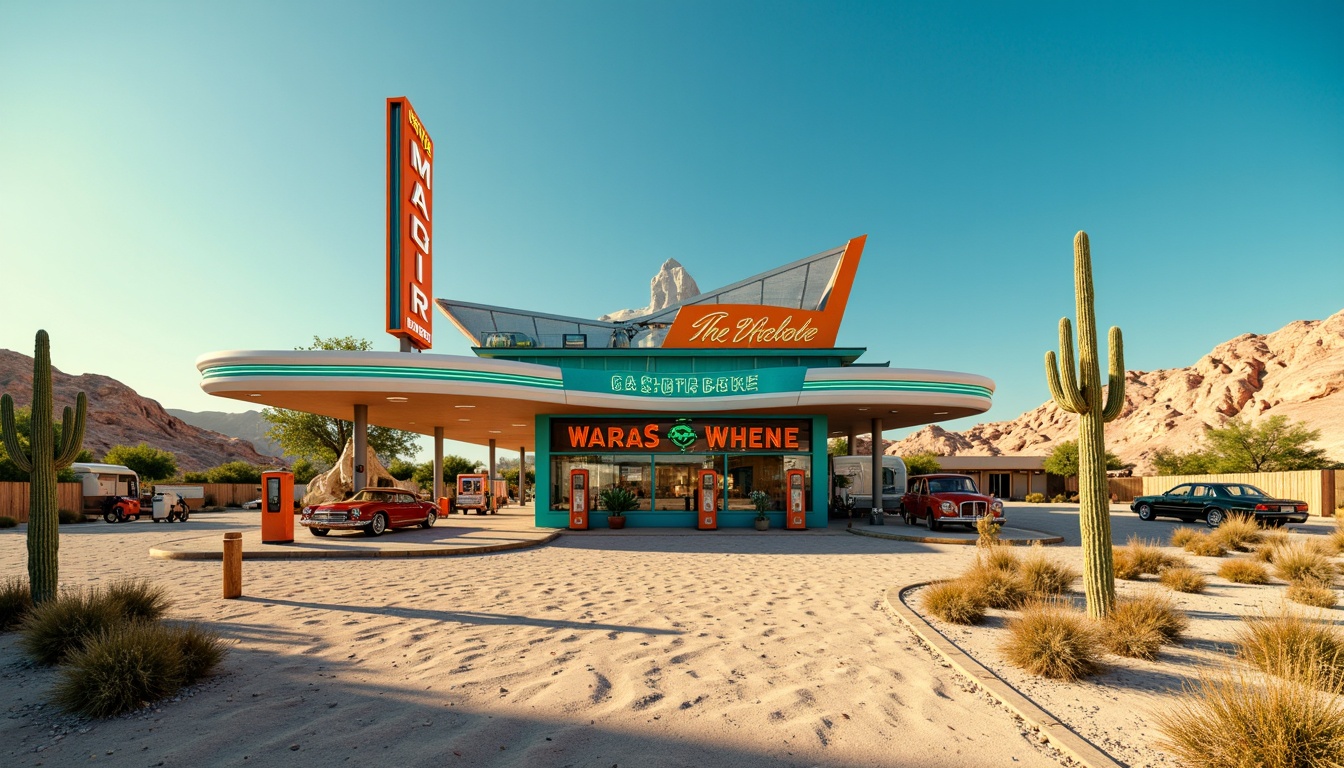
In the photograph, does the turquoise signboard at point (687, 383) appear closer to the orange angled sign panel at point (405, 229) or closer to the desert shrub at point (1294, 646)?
the orange angled sign panel at point (405, 229)

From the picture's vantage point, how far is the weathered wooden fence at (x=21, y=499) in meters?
26.0

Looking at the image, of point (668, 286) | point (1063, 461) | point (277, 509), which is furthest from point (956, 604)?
point (668, 286)

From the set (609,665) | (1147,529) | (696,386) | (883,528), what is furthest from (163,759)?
(1147,529)

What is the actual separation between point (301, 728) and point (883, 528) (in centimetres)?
1803

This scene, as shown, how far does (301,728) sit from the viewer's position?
14.6 feet

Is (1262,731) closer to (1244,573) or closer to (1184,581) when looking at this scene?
(1184,581)

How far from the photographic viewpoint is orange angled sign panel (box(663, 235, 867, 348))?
2289 cm

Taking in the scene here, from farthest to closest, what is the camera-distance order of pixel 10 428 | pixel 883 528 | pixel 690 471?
1. pixel 690 471
2. pixel 883 528
3. pixel 10 428

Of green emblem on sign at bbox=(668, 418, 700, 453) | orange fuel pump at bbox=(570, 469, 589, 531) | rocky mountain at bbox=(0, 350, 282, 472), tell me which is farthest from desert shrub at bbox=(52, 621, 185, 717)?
rocky mountain at bbox=(0, 350, 282, 472)

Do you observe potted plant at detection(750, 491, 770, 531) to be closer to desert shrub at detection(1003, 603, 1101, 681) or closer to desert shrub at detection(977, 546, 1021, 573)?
desert shrub at detection(977, 546, 1021, 573)

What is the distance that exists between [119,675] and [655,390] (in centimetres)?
1561

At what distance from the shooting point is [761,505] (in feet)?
67.3

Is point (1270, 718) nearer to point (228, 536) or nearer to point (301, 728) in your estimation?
point (301, 728)

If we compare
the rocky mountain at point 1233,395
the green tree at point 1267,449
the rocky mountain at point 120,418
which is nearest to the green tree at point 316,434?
the rocky mountain at point 120,418
